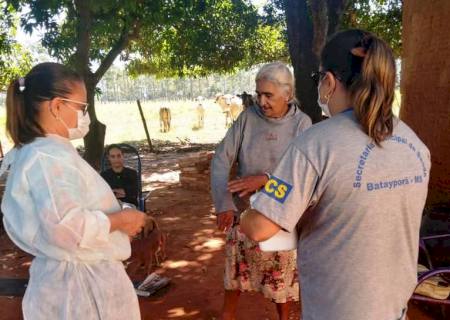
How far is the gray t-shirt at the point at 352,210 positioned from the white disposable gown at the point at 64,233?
649 mm

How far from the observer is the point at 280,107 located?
2664 mm

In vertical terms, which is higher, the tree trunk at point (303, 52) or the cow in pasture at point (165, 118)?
the tree trunk at point (303, 52)

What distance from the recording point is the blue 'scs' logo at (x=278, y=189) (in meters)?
1.27

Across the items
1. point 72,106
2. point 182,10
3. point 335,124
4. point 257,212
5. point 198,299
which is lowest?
point 198,299

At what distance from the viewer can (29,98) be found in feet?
5.15

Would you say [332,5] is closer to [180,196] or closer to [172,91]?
[180,196]

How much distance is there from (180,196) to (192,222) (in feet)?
5.46

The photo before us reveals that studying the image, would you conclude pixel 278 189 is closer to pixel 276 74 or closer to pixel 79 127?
pixel 79 127

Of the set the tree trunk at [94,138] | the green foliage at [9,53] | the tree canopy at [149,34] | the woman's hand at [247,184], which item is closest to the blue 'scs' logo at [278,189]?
the woman's hand at [247,184]

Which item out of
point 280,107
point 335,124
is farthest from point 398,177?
point 280,107

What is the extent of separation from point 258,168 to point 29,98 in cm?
155

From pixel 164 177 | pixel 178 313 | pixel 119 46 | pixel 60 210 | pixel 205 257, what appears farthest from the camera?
pixel 119 46

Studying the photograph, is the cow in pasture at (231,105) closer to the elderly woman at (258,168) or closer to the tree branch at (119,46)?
the tree branch at (119,46)

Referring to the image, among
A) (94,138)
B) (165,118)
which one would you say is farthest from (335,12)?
(165,118)
